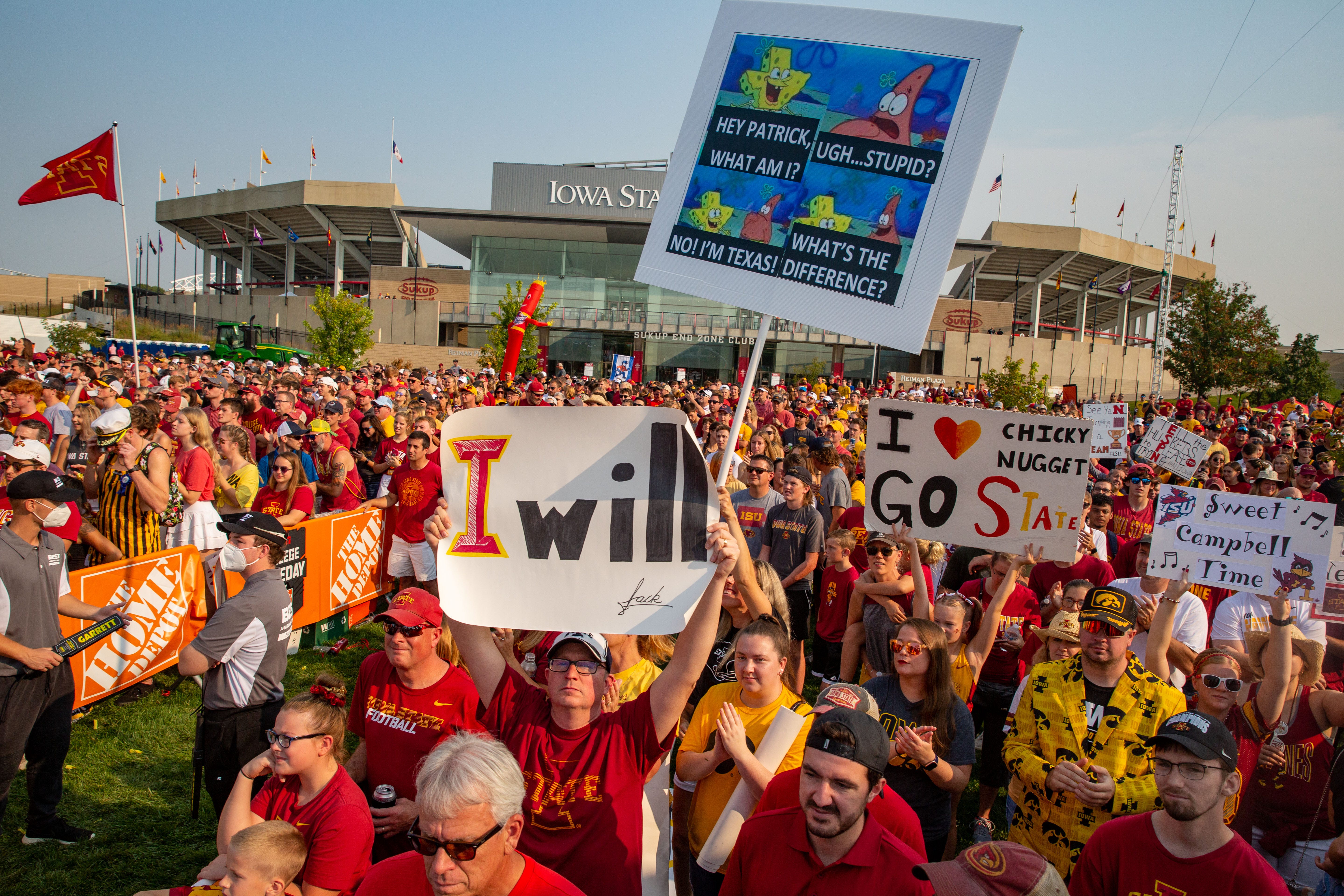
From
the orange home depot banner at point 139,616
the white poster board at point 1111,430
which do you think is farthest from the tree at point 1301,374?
the orange home depot banner at point 139,616

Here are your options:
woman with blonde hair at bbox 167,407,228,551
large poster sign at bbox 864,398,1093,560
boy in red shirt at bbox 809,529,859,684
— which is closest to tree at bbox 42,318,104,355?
woman with blonde hair at bbox 167,407,228,551

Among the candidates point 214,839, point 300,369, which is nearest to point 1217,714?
point 214,839

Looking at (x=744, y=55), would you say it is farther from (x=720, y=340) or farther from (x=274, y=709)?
(x=720, y=340)

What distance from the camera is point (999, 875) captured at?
206 cm

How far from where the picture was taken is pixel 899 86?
3.23 m

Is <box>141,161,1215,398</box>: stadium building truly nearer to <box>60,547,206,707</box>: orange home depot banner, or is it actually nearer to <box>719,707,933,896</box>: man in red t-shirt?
<box>60,547,206,707</box>: orange home depot banner

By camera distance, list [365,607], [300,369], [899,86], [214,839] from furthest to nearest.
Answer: [300,369] → [365,607] → [214,839] → [899,86]

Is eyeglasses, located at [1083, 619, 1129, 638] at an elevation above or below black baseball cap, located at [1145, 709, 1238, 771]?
above

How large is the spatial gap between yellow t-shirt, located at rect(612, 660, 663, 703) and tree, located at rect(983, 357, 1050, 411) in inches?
840

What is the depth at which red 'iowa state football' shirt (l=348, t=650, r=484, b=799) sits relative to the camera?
3598 mm

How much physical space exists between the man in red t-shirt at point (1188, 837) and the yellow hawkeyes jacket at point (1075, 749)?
20.5 inches

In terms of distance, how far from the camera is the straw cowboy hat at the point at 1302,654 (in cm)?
414

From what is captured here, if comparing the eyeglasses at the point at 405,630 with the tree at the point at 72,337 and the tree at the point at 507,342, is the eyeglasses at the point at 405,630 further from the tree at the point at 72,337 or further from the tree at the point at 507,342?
the tree at the point at 72,337

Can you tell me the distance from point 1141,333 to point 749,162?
327ft
